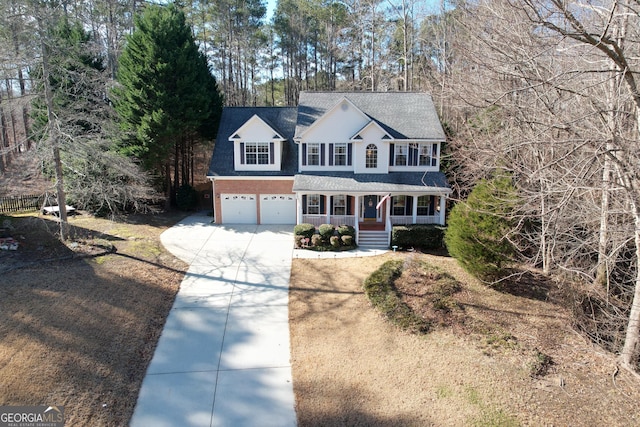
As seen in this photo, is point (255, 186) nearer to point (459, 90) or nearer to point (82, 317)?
point (82, 317)

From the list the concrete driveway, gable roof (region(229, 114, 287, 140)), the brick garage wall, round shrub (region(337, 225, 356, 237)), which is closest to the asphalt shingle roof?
the brick garage wall

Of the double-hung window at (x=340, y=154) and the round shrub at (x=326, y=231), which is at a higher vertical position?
the double-hung window at (x=340, y=154)

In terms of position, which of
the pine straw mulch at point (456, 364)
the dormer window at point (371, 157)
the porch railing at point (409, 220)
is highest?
the dormer window at point (371, 157)

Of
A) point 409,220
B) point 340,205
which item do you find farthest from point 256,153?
point 409,220

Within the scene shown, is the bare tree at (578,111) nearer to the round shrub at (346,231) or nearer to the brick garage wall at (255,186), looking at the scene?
the round shrub at (346,231)

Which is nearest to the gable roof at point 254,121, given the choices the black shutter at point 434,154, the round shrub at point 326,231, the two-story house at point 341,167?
the two-story house at point 341,167

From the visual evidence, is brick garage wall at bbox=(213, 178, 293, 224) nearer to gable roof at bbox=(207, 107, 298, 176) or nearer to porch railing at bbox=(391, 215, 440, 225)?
gable roof at bbox=(207, 107, 298, 176)
